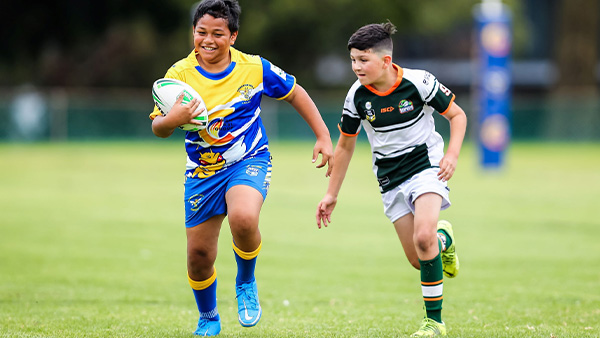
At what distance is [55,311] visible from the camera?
672cm

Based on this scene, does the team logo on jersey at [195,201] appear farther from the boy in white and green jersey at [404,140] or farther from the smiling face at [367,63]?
the smiling face at [367,63]

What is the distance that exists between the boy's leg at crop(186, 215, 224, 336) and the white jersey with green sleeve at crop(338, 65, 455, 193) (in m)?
1.25

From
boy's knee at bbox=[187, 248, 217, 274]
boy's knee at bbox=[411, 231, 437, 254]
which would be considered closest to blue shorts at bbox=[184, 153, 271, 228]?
boy's knee at bbox=[187, 248, 217, 274]

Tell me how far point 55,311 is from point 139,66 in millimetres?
33134

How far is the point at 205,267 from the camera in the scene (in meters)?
5.71

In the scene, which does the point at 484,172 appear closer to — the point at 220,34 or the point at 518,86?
the point at 220,34

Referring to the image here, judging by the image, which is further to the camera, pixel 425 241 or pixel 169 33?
pixel 169 33

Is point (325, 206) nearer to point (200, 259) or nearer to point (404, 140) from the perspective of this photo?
point (404, 140)

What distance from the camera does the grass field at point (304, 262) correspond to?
20.5 feet

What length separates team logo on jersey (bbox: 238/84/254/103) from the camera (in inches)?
220

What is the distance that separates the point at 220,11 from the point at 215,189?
1204 millimetres

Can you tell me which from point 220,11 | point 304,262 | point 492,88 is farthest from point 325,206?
point 492,88

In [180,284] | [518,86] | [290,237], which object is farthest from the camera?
[518,86]

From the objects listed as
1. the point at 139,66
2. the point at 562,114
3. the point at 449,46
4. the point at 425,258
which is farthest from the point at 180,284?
the point at 449,46
